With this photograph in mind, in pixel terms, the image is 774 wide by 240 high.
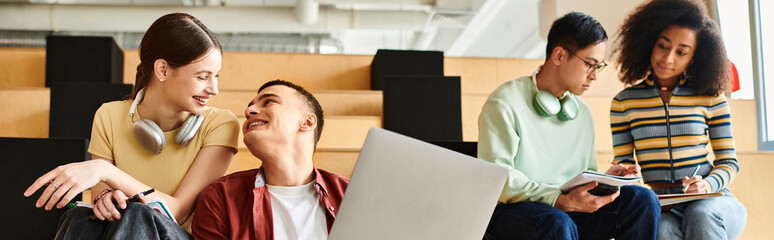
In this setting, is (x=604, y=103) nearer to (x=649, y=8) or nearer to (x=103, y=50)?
(x=649, y=8)

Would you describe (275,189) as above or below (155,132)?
below

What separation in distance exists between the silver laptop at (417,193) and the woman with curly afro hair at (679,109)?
91 centimetres

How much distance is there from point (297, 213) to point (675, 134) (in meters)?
1.16

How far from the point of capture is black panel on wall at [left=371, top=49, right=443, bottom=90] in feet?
11.9

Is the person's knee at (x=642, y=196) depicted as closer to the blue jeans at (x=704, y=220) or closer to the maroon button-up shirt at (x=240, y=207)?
the blue jeans at (x=704, y=220)

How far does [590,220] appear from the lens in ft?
5.39

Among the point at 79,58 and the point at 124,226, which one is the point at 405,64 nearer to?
the point at 79,58

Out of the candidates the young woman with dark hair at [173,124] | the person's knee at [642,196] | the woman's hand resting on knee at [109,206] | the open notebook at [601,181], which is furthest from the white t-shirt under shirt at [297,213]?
the person's knee at [642,196]

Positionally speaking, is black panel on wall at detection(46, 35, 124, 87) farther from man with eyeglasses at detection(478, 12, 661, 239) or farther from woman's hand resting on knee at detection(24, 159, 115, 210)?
man with eyeglasses at detection(478, 12, 661, 239)

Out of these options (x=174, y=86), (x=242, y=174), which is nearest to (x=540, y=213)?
(x=242, y=174)

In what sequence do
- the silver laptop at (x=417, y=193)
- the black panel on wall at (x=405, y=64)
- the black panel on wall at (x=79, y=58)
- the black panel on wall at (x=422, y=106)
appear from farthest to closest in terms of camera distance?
the black panel on wall at (x=405, y=64) → the black panel on wall at (x=79, y=58) → the black panel on wall at (x=422, y=106) → the silver laptop at (x=417, y=193)

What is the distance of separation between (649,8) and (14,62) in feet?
10.6

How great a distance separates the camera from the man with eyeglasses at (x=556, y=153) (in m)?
1.54

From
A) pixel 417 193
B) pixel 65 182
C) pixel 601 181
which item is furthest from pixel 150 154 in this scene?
pixel 601 181
